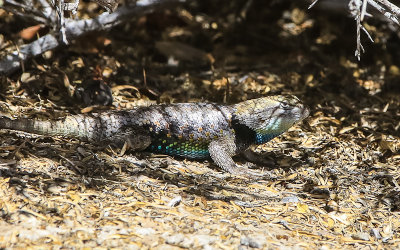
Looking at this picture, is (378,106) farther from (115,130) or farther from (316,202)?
(115,130)

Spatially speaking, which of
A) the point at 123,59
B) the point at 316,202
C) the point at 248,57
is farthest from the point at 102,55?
the point at 316,202

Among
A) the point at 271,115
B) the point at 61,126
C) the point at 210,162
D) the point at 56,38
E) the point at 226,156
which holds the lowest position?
the point at 210,162

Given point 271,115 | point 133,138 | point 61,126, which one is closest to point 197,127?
point 133,138

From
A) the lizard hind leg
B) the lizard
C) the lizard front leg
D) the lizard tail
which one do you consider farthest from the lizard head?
the lizard tail

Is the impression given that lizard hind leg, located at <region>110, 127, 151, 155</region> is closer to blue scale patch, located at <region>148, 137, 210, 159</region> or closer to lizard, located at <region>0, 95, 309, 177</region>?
lizard, located at <region>0, 95, 309, 177</region>

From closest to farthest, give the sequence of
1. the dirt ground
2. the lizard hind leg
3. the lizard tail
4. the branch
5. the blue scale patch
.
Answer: the dirt ground
the lizard tail
the lizard hind leg
the blue scale patch
the branch

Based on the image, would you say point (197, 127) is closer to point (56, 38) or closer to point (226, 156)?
point (226, 156)
